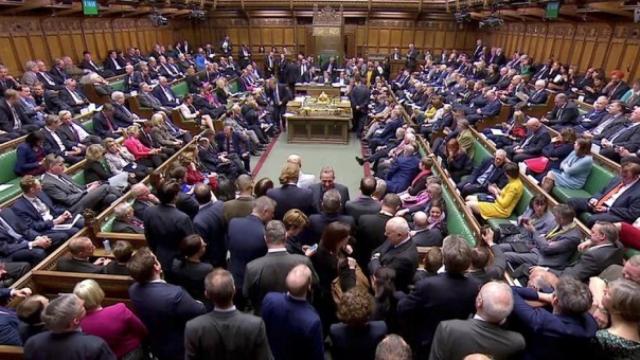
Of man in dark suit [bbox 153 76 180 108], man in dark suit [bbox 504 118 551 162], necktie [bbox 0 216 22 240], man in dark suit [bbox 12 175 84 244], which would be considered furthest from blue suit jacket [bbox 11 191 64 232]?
man in dark suit [bbox 504 118 551 162]

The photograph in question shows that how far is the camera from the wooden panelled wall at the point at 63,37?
928 centimetres

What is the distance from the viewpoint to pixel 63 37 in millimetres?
10766

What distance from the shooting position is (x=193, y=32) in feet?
60.4

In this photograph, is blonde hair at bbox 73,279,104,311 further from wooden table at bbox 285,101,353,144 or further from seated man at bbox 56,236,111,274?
wooden table at bbox 285,101,353,144

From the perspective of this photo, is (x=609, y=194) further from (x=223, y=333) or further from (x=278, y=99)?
(x=278, y=99)

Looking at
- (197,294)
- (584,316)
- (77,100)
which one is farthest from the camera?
(77,100)

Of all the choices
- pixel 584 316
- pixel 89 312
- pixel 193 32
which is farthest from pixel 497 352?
pixel 193 32

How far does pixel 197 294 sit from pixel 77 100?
6.75 metres

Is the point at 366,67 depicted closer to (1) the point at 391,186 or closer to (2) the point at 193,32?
(2) the point at 193,32

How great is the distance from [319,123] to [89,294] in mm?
7813

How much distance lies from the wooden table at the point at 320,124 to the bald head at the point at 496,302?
7789 millimetres

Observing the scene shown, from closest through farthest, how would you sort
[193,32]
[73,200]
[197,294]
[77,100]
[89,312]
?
[89,312] < [197,294] < [73,200] < [77,100] < [193,32]

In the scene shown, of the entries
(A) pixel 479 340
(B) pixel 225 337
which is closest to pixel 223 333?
(B) pixel 225 337

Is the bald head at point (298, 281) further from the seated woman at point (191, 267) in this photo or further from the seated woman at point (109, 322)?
the seated woman at point (109, 322)
